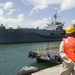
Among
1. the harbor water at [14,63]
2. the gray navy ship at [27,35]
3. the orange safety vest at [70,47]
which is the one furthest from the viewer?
the gray navy ship at [27,35]

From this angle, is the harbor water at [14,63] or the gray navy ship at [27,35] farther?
the gray navy ship at [27,35]

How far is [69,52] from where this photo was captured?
4.43 metres

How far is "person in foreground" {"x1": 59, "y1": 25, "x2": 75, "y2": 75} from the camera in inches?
174

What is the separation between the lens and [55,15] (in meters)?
96.8

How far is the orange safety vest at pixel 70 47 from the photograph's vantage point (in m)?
4.40

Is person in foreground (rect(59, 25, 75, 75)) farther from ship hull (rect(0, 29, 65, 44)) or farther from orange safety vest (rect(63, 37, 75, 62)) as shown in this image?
ship hull (rect(0, 29, 65, 44))

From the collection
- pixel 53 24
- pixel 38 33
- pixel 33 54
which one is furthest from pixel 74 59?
pixel 53 24

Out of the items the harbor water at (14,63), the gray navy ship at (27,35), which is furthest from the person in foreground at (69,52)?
the gray navy ship at (27,35)

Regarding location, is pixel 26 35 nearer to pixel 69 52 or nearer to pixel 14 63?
pixel 14 63

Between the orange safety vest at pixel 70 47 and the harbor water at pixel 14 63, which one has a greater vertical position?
the orange safety vest at pixel 70 47

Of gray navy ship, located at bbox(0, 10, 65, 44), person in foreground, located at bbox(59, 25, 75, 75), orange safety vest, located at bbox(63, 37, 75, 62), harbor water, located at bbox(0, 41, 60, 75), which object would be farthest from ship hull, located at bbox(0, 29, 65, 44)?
orange safety vest, located at bbox(63, 37, 75, 62)

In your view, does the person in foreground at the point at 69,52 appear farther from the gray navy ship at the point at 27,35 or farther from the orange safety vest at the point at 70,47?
the gray navy ship at the point at 27,35

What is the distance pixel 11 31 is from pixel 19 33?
337cm

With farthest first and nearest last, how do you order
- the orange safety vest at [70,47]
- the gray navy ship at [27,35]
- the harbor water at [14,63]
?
the gray navy ship at [27,35], the harbor water at [14,63], the orange safety vest at [70,47]
